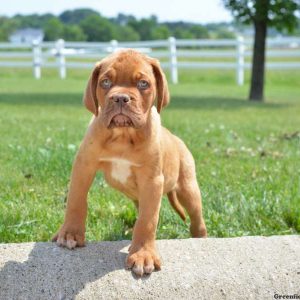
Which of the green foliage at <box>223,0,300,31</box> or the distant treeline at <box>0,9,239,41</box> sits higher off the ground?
the green foliage at <box>223,0,300,31</box>

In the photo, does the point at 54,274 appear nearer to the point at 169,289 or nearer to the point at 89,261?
the point at 89,261

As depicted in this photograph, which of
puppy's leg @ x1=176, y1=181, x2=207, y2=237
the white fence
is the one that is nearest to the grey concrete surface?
puppy's leg @ x1=176, y1=181, x2=207, y2=237

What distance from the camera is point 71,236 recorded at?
3.38m

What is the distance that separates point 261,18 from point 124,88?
1208 centimetres

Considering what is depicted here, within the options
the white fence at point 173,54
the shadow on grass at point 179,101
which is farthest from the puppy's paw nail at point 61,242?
the white fence at point 173,54

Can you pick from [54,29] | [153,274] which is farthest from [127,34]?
[153,274]

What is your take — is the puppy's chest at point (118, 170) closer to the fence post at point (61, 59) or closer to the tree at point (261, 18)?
the tree at point (261, 18)

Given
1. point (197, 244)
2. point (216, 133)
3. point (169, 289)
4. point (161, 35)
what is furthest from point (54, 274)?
point (161, 35)

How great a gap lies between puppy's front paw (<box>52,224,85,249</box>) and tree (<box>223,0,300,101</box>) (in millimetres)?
11838

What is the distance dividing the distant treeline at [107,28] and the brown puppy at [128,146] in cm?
2738

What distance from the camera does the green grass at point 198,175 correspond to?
14.0 ft

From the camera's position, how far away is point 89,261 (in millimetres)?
3238

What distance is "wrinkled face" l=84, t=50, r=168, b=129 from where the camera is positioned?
3035 mm

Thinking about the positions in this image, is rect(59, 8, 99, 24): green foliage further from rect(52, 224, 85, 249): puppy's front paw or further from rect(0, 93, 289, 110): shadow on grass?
rect(52, 224, 85, 249): puppy's front paw
